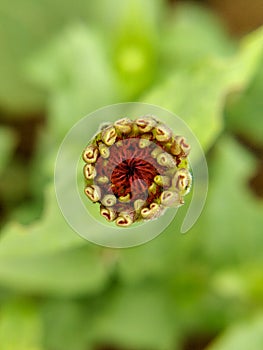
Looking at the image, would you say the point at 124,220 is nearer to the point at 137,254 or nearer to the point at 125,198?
the point at 125,198

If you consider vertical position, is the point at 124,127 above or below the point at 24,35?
below

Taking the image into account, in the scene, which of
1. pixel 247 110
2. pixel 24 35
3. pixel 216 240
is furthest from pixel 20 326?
pixel 24 35

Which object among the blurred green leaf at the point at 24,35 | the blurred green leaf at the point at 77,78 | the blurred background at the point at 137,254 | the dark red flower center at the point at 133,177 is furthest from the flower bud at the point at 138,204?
the blurred green leaf at the point at 24,35

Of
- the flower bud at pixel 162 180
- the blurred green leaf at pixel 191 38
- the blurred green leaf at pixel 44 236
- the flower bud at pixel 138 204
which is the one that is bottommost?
the flower bud at pixel 138 204

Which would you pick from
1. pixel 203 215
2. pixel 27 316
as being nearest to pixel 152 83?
pixel 203 215

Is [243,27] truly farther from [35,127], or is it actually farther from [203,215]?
[203,215]

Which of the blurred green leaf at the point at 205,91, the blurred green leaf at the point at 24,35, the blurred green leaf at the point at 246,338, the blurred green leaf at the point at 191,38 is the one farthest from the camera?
the blurred green leaf at the point at 24,35

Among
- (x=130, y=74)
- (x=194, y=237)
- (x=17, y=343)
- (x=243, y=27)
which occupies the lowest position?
(x=17, y=343)

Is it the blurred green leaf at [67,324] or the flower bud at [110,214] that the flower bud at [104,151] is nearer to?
the flower bud at [110,214]

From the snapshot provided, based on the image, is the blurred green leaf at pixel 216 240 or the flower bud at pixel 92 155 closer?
the flower bud at pixel 92 155
